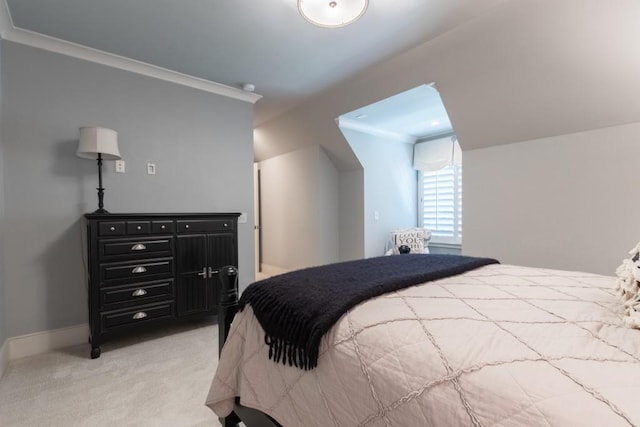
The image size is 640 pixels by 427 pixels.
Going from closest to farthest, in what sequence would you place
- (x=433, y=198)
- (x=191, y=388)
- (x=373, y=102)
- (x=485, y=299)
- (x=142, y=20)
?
1. (x=485, y=299)
2. (x=191, y=388)
3. (x=142, y=20)
4. (x=373, y=102)
5. (x=433, y=198)

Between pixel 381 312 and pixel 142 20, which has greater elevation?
pixel 142 20

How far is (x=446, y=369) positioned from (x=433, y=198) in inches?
175

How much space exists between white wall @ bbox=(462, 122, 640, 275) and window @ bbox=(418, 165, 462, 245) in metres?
1.15

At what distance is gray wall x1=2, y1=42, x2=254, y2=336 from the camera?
2385mm

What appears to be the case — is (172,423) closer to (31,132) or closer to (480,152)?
(31,132)

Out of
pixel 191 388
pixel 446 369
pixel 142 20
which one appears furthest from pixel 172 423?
pixel 142 20

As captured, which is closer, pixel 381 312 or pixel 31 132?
pixel 381 312

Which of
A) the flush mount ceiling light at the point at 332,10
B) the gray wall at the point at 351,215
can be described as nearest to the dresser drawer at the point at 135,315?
the flush mount ceiling light at the point at 332,10

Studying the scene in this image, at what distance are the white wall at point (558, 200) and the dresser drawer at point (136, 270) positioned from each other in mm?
3090

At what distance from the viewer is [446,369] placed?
2.24 ft

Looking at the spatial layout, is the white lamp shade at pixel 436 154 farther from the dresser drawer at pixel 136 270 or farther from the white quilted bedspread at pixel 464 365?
the dresser drawer at pixel 136 270

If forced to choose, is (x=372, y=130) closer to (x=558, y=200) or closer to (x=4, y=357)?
(x=558, y=200)

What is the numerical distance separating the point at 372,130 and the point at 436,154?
1.09m

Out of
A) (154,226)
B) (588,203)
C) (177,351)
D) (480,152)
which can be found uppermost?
(480,152)
